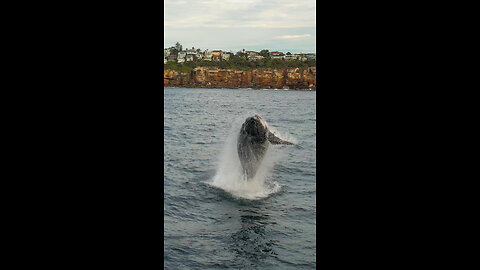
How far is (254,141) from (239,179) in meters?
1.83

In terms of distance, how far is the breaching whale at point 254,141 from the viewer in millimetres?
14000

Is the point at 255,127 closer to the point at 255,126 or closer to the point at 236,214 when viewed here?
the point at 255,126

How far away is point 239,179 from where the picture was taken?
1521cm

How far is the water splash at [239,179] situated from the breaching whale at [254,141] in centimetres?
46

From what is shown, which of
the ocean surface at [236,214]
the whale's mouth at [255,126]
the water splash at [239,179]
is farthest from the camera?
the water splash at [239,179]

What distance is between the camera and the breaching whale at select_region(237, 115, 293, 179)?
14.0 meters

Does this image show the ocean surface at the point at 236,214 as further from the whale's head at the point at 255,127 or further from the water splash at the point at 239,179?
the whale's head at the point at 255,127

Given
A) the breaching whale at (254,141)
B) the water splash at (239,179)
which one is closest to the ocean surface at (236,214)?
the water splash at (239,179)

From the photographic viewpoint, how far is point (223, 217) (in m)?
11.6

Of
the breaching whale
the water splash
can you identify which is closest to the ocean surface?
the water splash

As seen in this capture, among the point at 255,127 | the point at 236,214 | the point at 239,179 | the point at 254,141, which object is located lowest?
the point at 236,214

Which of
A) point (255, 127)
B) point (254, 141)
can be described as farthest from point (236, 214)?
point (255, 127)
